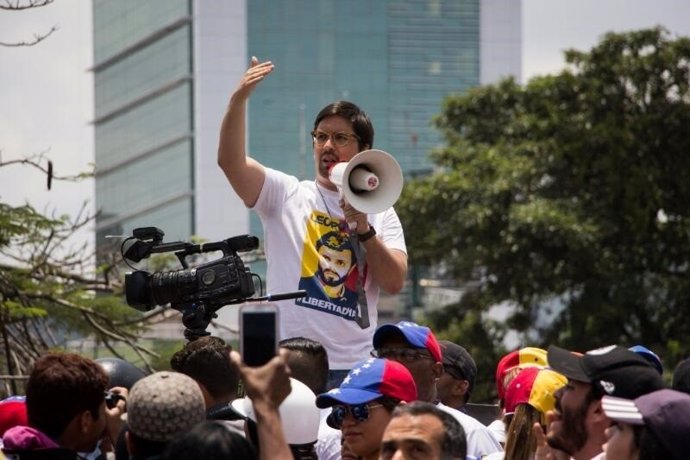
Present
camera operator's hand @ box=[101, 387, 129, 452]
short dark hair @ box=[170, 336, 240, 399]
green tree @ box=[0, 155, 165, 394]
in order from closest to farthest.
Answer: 1. camera operator's hand @ box=[101, 387, 129, 452]
2. short dark hair @ box=[170, 336, 240, 399]
3. green tree @ box=[0, 155, 165, 394]

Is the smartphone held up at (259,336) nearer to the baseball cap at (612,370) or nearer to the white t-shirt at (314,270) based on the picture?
the baseball cap at (612,370)

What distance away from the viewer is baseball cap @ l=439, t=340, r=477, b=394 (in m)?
8.97

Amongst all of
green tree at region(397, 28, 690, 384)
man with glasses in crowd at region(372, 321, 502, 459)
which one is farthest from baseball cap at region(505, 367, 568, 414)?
green tree at region(397, 28, 690, 384)

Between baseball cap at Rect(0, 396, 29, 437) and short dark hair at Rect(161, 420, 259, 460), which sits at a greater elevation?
short dark hair at Rect(161, 420, 259, 460)

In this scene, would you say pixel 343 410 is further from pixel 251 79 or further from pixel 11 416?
pixel 251 79

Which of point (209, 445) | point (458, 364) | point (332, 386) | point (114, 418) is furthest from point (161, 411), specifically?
point (458, 364)

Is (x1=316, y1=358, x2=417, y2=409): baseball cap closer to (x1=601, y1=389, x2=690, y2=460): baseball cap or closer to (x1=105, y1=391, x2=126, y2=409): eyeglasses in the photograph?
(x1=105, y1=391, x2=126, y2=409): eyeglasses

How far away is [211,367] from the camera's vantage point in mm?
7855

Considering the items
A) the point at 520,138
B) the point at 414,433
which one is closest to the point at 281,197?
the point at 414,433

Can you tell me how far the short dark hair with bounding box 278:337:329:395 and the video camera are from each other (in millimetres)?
232

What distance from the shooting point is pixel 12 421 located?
7.55 meters

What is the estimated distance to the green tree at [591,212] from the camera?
37312 mm

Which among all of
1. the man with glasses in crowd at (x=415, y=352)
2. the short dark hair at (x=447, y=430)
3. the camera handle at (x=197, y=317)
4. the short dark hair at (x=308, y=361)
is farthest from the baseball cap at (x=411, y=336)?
the short dark hair at (x=447, y=430)

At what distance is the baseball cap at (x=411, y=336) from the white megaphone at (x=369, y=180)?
60 centimetres
